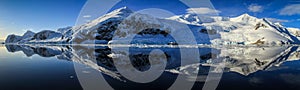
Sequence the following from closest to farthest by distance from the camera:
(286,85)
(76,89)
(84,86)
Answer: (76,89), (84,86), (286,85)

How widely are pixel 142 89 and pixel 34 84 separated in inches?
272

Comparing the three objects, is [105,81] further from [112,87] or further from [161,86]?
[161,86]

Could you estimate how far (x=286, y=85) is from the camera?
16.6 meters

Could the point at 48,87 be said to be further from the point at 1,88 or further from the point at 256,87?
the point at 256,87

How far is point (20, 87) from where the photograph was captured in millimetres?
15008

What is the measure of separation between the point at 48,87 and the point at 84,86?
2.03 meters

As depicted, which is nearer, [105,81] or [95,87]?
[95,87]

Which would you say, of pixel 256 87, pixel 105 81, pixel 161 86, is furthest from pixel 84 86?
pixel 256 87

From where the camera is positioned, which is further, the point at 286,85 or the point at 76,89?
the point at 286,85

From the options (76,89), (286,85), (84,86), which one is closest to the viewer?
(76,89)

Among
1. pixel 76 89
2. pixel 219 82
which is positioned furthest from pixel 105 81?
pixel 219 82

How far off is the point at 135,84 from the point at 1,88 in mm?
7656

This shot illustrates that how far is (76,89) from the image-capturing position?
46.6ft

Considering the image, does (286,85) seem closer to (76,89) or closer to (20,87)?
(76,89)
